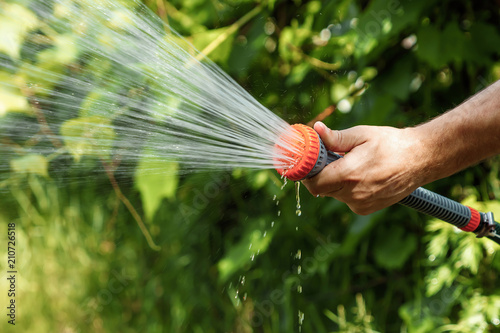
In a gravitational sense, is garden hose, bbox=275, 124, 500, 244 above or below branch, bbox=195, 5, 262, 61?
below

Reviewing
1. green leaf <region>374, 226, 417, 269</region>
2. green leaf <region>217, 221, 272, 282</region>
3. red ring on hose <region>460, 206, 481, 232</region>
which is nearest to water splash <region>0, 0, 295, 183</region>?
green leaf <region>217, 221, 272, 282</region>

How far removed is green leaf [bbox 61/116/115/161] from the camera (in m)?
1.65

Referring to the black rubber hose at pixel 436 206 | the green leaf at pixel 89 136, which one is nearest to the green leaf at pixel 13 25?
the green leaf at pixel 89 136

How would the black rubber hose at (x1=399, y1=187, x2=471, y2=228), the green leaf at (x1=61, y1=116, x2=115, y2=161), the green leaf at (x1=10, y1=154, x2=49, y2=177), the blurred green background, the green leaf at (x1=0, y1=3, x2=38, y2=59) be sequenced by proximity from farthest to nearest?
the green leaf at (x1=10, y1=154, x2=49, y2=177), the blurred green background, the green leaf at (x1=61, y1=116, x2=115, y2=161), the green leaf at (x1=0, y1=3, x2=38, y2=59), the black rubber hose at (x1=399, y1=187, x2=471, y2=228)

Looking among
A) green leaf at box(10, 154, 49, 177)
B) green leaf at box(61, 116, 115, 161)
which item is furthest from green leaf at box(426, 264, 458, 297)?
green leaf at box(10, 154, 49, 177)

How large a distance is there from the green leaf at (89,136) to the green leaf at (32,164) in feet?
0.44

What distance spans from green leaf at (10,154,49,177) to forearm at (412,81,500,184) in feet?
4.32

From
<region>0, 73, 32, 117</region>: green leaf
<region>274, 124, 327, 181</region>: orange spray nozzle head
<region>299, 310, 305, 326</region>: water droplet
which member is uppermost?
<region>0, 73, 32, 117</region>: green leaf

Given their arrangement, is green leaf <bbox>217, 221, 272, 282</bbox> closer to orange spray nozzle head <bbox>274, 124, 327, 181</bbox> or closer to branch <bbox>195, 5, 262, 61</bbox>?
branch <bbox>195, 5, 262, 61</bbox>

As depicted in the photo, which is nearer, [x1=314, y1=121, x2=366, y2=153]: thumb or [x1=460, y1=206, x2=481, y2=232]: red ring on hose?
[x1=314, y1=121, x2=366, y2=153]: thumb

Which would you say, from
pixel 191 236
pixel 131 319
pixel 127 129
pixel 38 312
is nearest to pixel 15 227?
pixel 38 312

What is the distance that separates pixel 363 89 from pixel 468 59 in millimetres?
377

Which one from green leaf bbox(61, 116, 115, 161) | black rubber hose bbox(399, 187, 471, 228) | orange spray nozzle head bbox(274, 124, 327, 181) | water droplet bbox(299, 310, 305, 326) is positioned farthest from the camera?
water droplet bbox(299, 310, 305, 326)

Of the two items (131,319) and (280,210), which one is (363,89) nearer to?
(280,210)
